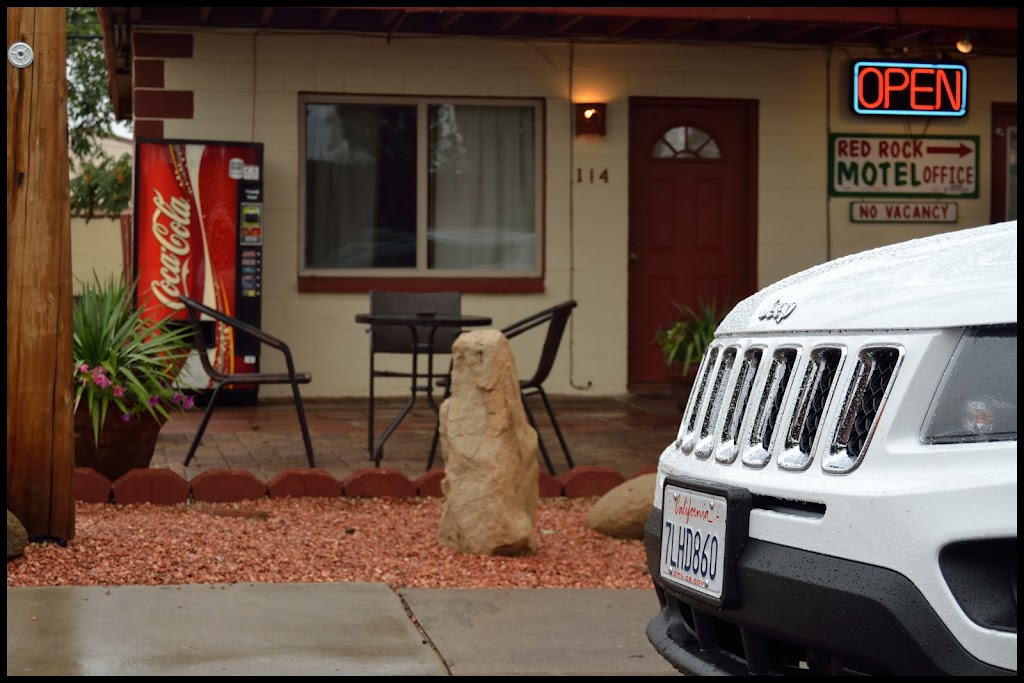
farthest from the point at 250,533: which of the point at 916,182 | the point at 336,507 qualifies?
the point at 916,182

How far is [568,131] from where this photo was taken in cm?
1245

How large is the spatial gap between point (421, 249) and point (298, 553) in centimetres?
670

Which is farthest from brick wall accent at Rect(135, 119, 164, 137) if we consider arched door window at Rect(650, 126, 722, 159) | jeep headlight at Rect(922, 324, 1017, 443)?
jeep headlight at Rect(922, 324, 1017, 443)

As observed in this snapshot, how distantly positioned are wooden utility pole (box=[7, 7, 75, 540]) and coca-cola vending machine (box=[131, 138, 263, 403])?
5588mm

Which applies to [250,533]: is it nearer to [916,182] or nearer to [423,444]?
[423,444]

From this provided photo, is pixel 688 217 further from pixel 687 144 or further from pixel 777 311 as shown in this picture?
pixel 777 311

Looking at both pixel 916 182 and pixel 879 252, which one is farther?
pixel 916 182

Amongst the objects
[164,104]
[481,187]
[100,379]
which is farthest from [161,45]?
[100,379]

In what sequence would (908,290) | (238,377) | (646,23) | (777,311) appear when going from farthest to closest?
1. (646,23)
2. (238,377)
3. (777,311)
4. (908,290)

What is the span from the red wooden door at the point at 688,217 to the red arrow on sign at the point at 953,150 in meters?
1.66

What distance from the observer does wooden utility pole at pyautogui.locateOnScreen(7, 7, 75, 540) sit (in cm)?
567

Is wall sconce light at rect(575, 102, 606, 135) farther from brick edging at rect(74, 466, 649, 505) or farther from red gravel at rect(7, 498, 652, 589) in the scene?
red gravel at rect(7, 498, 652, 589)

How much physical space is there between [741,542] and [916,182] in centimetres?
1053

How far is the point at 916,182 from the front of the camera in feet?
42.2
